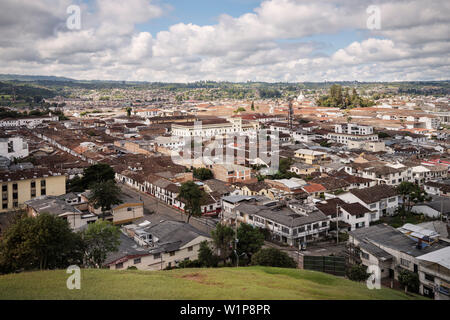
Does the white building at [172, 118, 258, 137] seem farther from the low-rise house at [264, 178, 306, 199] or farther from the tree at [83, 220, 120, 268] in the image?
the tree at [83, 220, 120, 268]

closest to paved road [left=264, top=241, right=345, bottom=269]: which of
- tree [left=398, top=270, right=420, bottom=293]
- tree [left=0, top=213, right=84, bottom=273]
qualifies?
tree [left=398, top=270, right=420, bottom=293]

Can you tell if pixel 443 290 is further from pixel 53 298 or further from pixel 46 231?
pixel 46 231

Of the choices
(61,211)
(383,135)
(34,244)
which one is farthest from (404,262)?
(383,135)

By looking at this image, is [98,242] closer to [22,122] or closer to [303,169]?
[303,169]

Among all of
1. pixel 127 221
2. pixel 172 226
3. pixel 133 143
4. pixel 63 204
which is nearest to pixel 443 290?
pixel 172 226

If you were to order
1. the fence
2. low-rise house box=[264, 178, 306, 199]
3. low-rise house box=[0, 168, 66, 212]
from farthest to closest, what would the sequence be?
low-rise house box=[264, 178, 306, 199] < low-rise house box=[0, 168, 66, 212] < the fence

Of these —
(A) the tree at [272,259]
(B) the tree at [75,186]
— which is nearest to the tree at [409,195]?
(A) the tree at [272,259]
